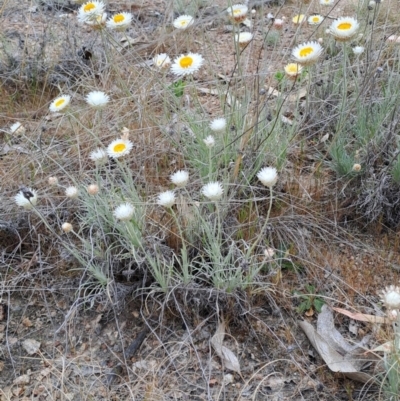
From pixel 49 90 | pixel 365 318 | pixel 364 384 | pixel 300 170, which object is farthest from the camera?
pixel 49 90

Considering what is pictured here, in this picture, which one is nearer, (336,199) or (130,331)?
(130,331)

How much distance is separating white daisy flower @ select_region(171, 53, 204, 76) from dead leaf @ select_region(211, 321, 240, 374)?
908 mm

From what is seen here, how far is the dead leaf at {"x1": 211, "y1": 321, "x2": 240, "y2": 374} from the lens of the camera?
153 centimetres

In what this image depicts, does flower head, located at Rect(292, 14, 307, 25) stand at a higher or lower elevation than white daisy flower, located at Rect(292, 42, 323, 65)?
lower

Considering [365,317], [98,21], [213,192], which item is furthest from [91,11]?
[365,317]

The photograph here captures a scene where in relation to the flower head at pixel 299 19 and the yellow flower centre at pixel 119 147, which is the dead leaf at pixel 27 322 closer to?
the yellow flower centre at pixel 119 147

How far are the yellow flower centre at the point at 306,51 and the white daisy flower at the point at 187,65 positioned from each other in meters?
0.36

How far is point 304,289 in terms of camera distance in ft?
5.63

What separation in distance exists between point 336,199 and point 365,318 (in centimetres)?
54

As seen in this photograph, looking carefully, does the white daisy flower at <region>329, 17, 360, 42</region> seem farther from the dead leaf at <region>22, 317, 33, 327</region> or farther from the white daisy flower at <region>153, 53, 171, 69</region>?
the dead leaf at <region>22, 317, 33, 327</region>

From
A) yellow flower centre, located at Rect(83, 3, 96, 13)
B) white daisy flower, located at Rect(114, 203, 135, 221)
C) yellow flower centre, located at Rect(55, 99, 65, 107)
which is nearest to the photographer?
white daisy flower, located at Rect(114, 203, 135, 221)

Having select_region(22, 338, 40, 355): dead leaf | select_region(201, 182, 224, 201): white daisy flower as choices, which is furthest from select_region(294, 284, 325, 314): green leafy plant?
select_region(22, 338, 40, 355): dead leaf

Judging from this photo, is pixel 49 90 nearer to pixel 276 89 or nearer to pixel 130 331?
pixel 276 89

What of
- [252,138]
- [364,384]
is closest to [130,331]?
[364,384]
